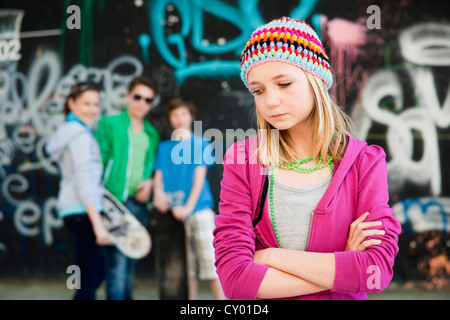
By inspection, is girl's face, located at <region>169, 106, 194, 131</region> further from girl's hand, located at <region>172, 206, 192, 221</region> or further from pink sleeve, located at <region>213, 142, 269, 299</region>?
pink sleeve, located at <region>213, 142, 269, 299</region>

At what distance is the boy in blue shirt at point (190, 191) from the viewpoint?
14.1 feet

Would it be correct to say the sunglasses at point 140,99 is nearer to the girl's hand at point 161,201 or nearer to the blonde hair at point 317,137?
the girl's hand at point 161,201

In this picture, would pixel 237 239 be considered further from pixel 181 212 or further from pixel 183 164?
pixel 183 164

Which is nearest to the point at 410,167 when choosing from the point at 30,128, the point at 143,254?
the point at 143,254

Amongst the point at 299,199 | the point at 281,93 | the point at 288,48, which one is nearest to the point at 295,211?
the point at 299,199

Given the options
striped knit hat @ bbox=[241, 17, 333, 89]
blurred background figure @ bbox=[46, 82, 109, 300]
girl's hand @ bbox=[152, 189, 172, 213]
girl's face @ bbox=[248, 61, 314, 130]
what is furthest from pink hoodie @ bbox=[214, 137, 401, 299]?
girl's hand @ bbox=[152, 189, 172, 213]

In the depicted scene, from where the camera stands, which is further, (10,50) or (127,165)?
(10,50)

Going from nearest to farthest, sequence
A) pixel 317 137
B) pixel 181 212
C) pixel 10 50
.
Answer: pixel 317 137 < pixel 181 212 < pixel 10 50

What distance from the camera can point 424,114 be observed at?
188 inches

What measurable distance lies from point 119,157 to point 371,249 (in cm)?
350

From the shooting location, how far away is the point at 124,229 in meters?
4.57

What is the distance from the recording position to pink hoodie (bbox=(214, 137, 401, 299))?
1443 mm

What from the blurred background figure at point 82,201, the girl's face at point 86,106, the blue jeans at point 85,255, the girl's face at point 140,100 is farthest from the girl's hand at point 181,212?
the girl's face at point 86,106
